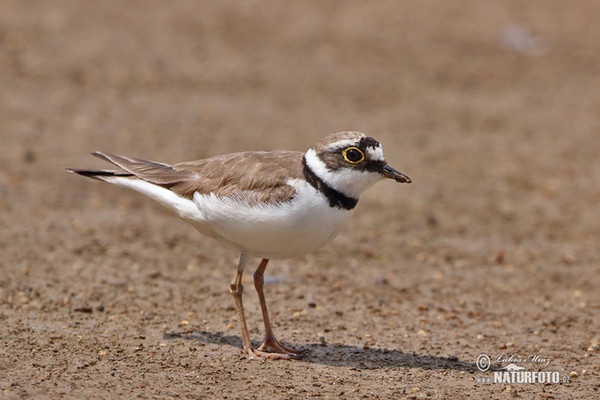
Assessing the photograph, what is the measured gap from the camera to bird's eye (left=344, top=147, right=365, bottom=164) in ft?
19.6

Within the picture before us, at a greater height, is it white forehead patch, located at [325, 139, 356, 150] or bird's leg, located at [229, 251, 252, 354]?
white forehead patch, located at [325, 139, 356, 150]

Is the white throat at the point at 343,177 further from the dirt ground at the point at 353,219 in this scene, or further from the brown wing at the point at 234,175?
the dirt ground at the point at 353,219

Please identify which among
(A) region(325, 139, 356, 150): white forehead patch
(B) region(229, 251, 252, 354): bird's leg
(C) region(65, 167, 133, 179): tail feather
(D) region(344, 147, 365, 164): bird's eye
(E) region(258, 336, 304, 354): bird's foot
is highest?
(A) region(325, 139, 356, 150): white forehead patch

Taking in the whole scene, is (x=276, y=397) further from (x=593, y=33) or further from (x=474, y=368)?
(x=593, y=33)

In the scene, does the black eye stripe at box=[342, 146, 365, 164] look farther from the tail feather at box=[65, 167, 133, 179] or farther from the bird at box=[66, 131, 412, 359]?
the tail feather at box=[65, 167, 133, 179]

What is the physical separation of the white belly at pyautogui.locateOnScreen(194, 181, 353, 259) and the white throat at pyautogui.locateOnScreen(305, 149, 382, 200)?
0.13 metres

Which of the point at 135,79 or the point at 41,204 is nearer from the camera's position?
the point at 41,204

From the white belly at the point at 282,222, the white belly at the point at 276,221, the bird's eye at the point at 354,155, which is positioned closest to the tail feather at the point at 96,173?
the white belly at the point at 276,221

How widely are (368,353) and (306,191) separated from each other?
1561 mm

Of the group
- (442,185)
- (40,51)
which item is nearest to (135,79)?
(40,51)

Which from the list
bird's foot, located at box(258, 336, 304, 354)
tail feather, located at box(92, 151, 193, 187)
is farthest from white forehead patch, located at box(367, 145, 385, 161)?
bird's foot, located at box(258, 336, 304, 354)

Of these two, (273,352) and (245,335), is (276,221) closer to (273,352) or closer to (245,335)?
(245,335)

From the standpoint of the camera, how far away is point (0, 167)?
35.7 feet

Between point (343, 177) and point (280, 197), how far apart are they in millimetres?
494
